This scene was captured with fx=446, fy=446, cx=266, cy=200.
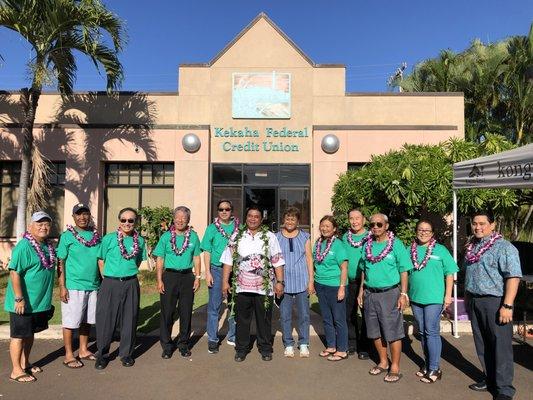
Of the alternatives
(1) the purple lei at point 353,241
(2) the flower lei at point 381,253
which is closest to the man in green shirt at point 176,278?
(1) the purple lei at point 353,241

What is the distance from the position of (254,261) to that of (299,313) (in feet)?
2.80

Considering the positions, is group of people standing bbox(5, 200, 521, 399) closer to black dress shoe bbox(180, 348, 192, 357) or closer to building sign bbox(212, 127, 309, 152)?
black dress shoe bbox(180, 348, 192, 357)

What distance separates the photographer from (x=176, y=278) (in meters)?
5.24

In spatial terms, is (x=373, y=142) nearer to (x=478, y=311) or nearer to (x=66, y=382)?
(x=478, y=311)

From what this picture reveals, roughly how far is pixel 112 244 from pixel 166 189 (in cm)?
802

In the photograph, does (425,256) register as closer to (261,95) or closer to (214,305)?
(214,305)

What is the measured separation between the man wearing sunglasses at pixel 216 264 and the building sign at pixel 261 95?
7171 millimetres

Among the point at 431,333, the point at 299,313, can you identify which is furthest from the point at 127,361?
the point at 431,333

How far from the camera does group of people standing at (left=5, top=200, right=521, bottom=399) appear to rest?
14.0 feet

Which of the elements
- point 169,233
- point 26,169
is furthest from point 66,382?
point 26,169

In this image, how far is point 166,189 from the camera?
1289cm

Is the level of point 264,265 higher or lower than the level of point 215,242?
lower

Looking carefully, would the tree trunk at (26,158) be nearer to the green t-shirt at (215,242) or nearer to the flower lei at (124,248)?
the flower lei at (124,248)

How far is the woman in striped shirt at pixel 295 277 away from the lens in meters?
5.15
